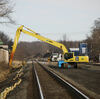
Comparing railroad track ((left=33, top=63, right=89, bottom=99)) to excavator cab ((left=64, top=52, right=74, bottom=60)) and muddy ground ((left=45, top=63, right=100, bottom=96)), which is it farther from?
excavator cab ((left=64, top=52, right=74, bottom=60))

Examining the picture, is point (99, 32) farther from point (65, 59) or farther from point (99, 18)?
point (65, 59)

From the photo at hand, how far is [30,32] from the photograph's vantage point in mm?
35281

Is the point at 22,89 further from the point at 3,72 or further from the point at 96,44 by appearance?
the point at 96,44

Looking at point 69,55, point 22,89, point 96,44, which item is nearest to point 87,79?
point 22,89

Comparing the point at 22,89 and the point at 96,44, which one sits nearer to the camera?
the point at 22,89

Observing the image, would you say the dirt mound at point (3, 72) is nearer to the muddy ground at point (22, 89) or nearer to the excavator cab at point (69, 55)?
the muddy ground at point (22, 89)

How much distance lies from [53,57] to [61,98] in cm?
6334

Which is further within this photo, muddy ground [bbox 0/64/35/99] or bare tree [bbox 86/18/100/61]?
bare tree [bbox 86/18/100/61]

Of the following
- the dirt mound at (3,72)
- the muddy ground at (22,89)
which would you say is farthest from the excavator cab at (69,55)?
the muddy ground at (22,89)

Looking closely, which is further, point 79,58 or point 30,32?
point 30,32

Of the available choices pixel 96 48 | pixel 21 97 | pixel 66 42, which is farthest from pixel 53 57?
pixel 21 97

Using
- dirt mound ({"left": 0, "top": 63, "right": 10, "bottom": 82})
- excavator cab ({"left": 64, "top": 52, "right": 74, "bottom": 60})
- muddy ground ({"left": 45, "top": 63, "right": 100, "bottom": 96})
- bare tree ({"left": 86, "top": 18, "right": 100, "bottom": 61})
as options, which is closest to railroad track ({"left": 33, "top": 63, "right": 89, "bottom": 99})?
muddy ground ({"left": 45, "top": 63, "right": 100, "bottom": 96})

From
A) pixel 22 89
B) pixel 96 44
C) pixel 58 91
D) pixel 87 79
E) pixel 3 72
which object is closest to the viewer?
pixel 58 91

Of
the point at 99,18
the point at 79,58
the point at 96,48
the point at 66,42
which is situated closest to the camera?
the point at 79,58
